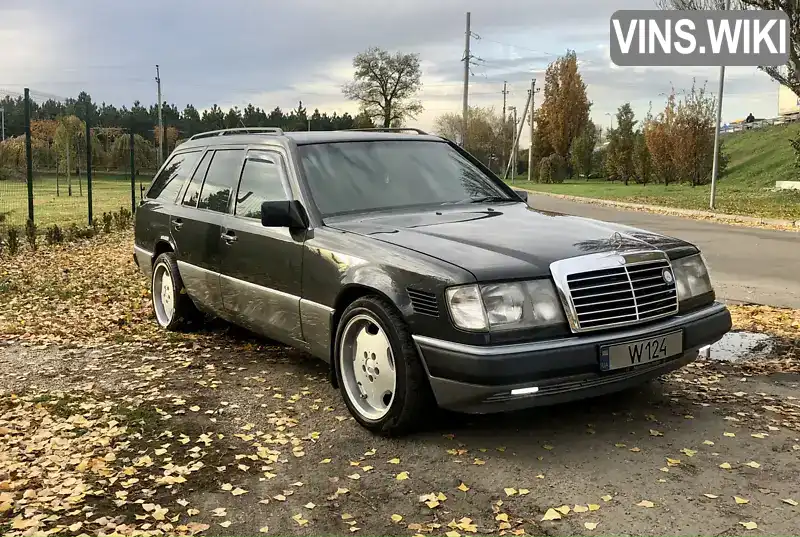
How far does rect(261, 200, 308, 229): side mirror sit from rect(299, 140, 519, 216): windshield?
0.56 ft

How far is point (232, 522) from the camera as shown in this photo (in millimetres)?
3371

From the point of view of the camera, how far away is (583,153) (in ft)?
202

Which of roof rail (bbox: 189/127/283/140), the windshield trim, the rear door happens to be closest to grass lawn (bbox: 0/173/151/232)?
roof rail (bbox: 189/127/283/140)

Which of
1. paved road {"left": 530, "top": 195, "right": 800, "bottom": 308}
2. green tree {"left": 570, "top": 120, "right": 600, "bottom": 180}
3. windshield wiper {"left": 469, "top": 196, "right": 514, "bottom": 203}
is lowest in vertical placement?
paved road {"left": 530, "top": 195, "right": 800, "bottom": 308}

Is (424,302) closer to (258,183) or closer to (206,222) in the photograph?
(258,183)

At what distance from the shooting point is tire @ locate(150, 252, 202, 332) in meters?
6.98

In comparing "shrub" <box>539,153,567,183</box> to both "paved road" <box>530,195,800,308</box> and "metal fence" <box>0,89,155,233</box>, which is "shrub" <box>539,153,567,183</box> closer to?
"metal fence" <box>0,89,155,233</box>

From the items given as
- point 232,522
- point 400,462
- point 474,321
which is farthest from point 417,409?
point 232,522

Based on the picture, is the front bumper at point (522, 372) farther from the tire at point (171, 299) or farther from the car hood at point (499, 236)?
the tire at point (171, 299)

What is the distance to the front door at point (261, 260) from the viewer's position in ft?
16.9

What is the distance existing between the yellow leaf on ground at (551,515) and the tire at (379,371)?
1.00 meters

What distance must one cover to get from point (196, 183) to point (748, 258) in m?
9.17

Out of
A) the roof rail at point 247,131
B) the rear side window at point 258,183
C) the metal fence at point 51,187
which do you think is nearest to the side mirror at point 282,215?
the rear side window at point 258,183

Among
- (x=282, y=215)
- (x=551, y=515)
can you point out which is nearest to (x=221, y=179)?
(x=282, y=215)
